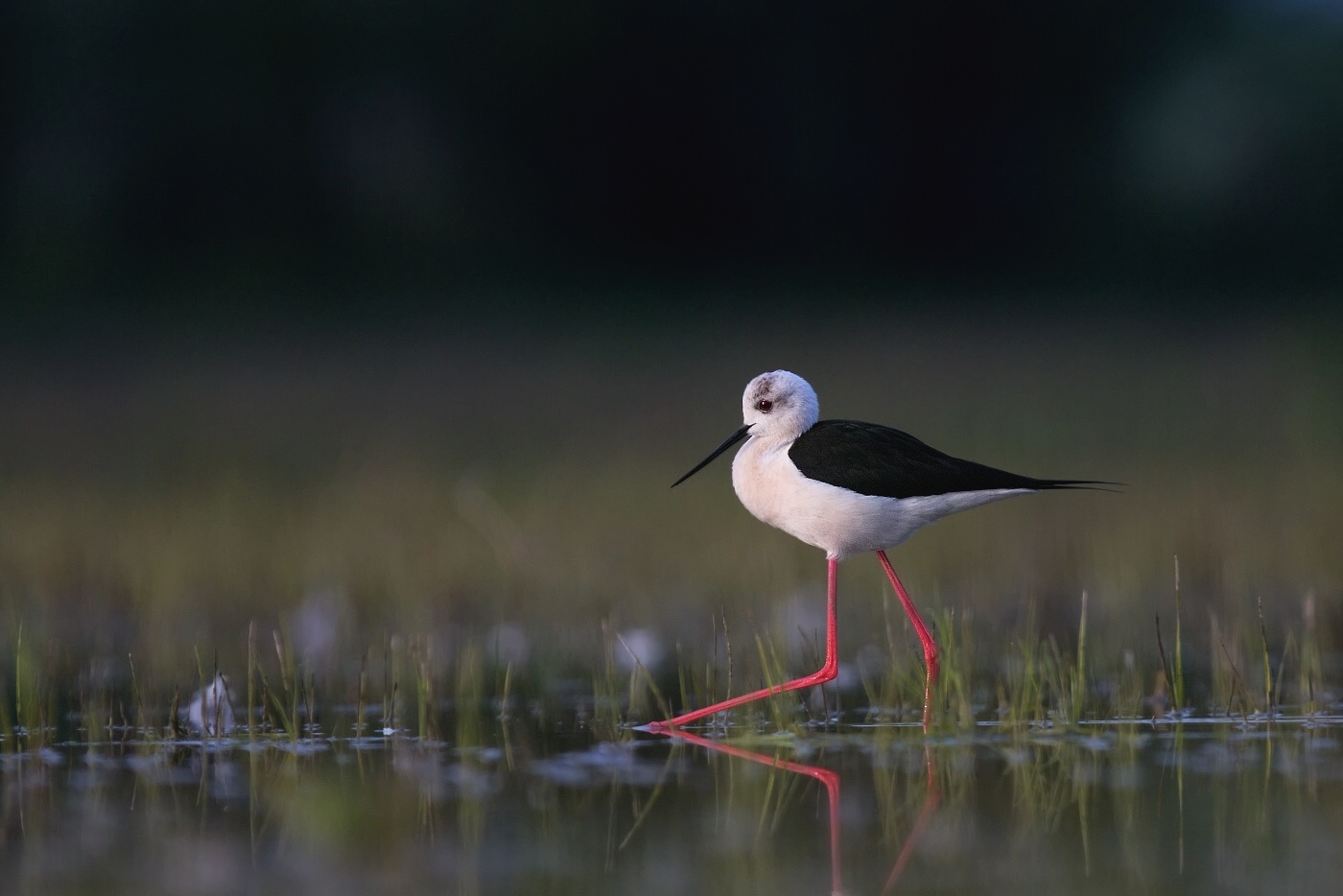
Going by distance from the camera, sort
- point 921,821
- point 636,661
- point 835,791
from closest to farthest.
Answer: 1. point 921,821
2. point 835,791
3. point 636,661

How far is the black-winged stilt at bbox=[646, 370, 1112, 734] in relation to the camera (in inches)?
179

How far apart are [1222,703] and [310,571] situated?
3588 millimetres

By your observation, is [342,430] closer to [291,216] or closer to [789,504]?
[789,504]

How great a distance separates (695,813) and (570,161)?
18.0 metres

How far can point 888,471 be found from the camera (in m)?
4.55

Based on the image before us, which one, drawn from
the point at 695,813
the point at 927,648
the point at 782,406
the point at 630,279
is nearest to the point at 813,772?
the point at 695,813

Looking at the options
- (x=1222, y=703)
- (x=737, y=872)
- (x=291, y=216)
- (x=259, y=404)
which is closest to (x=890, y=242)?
(x=291, y=216)

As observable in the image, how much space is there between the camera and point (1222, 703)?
4.57 metres

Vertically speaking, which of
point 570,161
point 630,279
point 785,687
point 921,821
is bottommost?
point 921,821

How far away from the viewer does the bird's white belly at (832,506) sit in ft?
14.9

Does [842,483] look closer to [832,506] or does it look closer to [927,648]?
[832,506]

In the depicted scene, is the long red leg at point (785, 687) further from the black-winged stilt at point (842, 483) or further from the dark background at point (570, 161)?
the dark background at point (570, 161)

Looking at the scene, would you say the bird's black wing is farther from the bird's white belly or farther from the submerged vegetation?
the submerged vegetation

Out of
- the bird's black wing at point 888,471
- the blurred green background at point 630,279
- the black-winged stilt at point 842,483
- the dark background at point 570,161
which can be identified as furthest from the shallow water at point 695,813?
the dark background at point 570,161
